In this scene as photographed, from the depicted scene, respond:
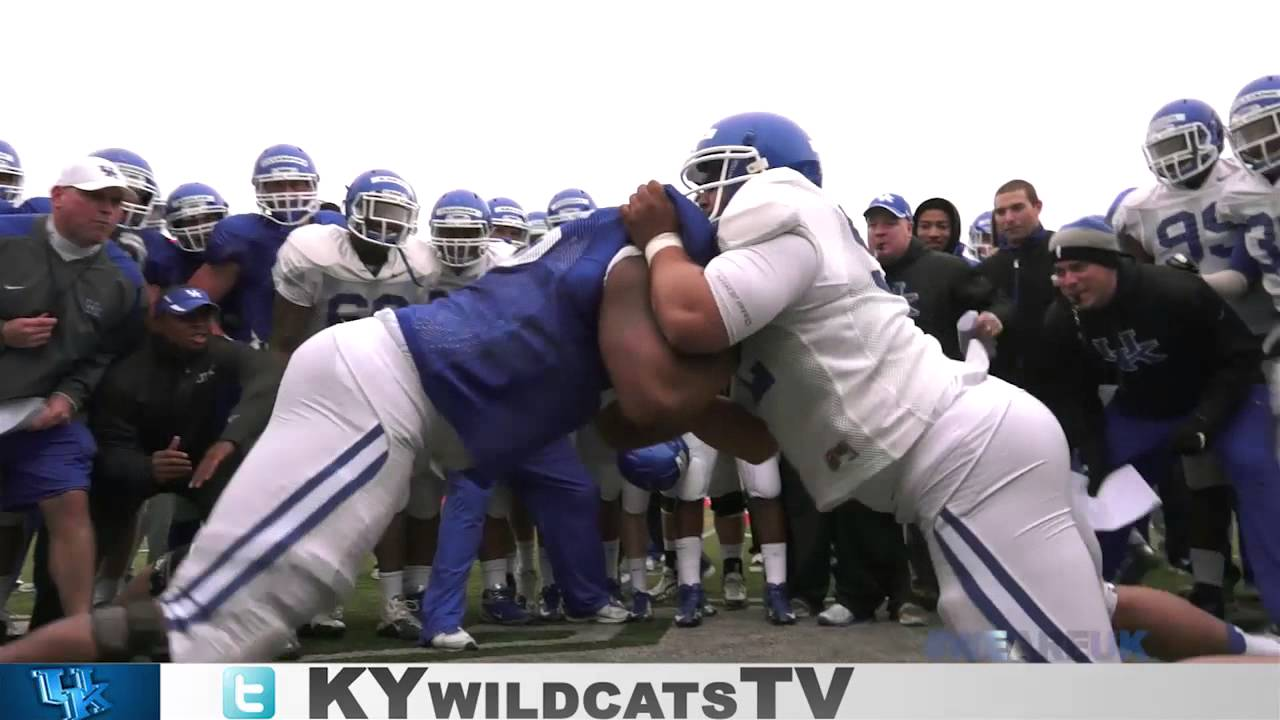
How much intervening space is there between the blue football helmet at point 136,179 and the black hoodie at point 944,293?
9.34 feet

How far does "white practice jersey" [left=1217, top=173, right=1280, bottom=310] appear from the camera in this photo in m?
3.90

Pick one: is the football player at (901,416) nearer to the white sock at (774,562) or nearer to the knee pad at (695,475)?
the white sock at (774,562)

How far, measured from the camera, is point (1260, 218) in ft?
13.1

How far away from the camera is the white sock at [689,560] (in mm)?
4508

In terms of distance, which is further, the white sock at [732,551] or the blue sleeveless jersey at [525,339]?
the white sock at [732,551]

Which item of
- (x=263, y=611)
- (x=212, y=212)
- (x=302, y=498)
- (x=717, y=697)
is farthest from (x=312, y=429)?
(x=212, y=212)

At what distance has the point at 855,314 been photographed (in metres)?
2.21

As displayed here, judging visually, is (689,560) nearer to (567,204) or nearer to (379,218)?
(379,218)

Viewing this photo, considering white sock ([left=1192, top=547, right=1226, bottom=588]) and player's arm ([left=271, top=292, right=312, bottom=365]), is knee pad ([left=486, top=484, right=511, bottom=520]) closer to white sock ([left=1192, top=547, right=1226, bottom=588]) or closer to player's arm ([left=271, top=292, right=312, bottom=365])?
player's arm ([left=271, top=292, right=312, bottom=365])

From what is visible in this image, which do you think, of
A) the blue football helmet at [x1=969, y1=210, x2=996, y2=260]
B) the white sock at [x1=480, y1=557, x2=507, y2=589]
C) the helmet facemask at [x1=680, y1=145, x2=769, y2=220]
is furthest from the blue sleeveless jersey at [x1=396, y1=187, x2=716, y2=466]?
the blue football helmet at [x1=969, y1=210, x2=996, y2=260]

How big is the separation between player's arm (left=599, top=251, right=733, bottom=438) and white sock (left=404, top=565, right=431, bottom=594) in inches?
95.1

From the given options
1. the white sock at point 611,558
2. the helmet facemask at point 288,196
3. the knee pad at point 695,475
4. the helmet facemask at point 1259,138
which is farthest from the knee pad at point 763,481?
the helmet facemask at point 288,196

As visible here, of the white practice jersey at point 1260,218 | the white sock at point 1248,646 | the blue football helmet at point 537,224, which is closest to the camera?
the white sock at point 1248,646

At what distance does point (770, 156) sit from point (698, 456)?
235cm
